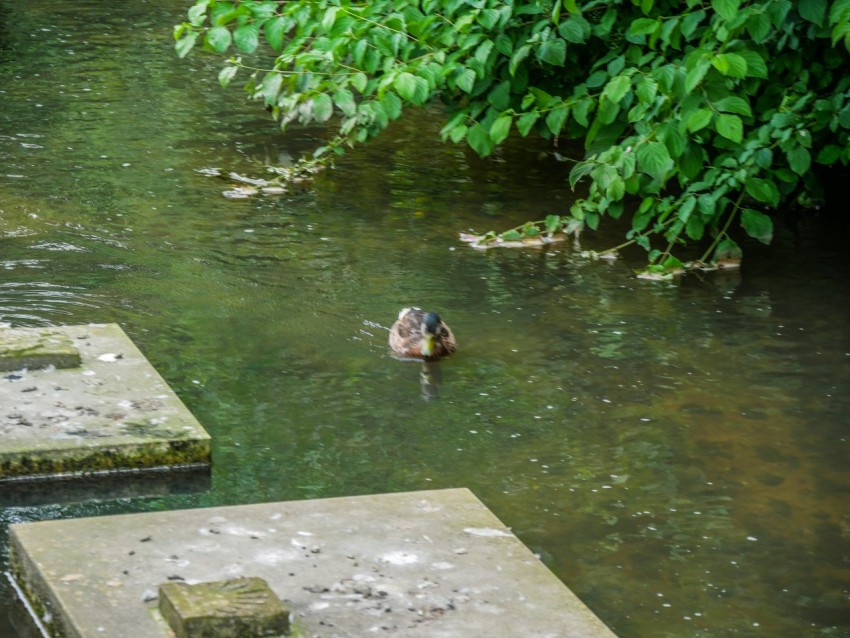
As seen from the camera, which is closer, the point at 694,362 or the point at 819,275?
the point at 694,362

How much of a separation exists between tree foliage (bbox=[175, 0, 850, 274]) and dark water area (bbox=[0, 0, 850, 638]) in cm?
53

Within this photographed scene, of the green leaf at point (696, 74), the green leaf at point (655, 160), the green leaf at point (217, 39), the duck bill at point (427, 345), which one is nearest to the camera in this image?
the duck bill at point (427, 345)

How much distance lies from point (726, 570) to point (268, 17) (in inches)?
219

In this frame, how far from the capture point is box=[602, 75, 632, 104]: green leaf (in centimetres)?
815

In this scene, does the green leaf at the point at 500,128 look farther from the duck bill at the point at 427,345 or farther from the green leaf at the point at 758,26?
the duck bill at the point at 427,345

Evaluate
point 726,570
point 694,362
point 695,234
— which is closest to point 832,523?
point 726,570

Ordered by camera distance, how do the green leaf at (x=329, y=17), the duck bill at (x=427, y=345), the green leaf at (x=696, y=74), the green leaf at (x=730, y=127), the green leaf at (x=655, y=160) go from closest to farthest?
the duck bill at (x=427, y=345) → the green leaf at (x=696, y=74) → the green leaf at (x=730, y=127) → the green leaf at (x=655, y=160) → the green leaf at (x=329, y=17)

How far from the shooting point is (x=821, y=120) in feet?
27.0

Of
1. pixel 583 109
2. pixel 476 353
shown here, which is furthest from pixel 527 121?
pixel 476 353

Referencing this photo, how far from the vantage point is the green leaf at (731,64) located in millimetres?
7629

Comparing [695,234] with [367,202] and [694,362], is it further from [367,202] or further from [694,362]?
[367,202]

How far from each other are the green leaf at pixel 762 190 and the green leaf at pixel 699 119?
553 millimetres

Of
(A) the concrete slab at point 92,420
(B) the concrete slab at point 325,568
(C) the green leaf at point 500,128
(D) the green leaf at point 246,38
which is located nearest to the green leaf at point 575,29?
(C) the green leaf at point 500,128

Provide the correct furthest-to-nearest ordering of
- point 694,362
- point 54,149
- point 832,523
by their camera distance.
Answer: point 54,149
point 694,362
point 832,523
